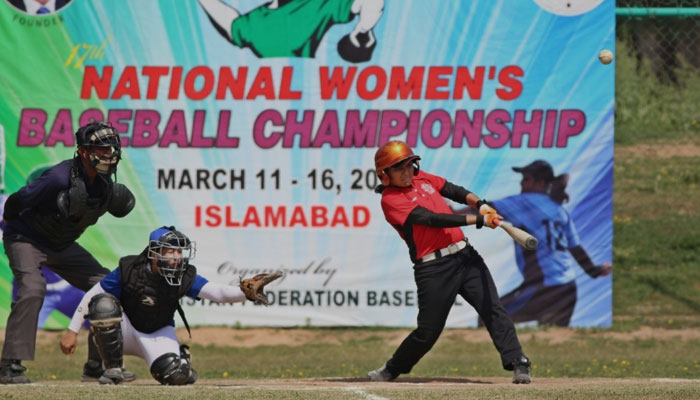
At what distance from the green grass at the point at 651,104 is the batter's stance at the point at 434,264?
23.2 ft

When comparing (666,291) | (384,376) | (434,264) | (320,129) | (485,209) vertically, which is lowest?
(384,376)

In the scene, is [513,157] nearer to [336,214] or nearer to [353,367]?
[336,214]

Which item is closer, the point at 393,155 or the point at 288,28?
the point at 393,155

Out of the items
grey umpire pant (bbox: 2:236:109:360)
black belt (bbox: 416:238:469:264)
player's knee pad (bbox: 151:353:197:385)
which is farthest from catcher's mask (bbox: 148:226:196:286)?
black belt (bbox: 416:238:469:264)

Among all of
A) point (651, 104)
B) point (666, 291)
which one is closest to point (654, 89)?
point (651, 104)

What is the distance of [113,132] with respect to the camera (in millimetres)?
7805

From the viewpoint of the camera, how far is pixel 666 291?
483 inches

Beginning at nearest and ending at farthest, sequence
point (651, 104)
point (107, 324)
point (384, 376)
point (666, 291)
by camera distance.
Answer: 1. point (107, 324)
2. point (384, 376)
3. point (666, 291)
4. point (651, 104)

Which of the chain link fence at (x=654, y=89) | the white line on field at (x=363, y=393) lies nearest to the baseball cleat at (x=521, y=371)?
the white line on field at (x=363, y=393)

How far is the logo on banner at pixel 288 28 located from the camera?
36.8 ft

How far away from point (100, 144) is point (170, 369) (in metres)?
1.60

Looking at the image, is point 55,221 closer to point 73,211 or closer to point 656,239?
point 73,211

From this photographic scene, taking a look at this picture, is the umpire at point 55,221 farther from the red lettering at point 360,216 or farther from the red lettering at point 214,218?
the red lettering at point 360,216

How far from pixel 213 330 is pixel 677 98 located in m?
7.05
